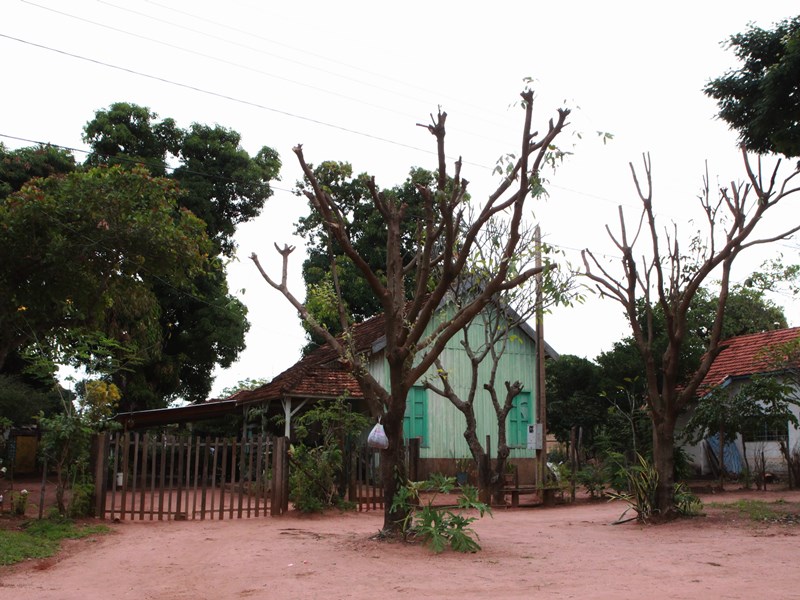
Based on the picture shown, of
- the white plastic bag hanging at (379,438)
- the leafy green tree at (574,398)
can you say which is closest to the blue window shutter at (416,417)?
the leafy green tree at (574,398)

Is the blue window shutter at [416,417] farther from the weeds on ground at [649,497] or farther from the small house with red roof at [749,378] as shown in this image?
the weeds on ground at [649,497]

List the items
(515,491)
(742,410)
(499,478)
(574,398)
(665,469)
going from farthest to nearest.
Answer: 1. (574,398)
2. (742,410)
3. (499,478)
4. (515,491)
5. (665,469)

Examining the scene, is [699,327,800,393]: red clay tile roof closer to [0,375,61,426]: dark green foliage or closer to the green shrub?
the green shrub

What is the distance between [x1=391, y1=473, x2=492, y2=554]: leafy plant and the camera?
9.73 meters

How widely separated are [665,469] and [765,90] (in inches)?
272

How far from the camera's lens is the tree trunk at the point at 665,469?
13.2 meters

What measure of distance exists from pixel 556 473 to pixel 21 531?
43.6 feet

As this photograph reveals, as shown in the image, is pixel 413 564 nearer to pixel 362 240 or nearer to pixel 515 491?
pixel 515 491

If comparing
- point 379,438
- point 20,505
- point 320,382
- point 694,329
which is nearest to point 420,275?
point 379,438

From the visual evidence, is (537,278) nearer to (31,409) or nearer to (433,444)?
(433,444)

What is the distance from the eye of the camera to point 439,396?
925 inches

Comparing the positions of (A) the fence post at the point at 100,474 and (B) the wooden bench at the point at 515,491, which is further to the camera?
(B) the wooden bench at the point at 515,491

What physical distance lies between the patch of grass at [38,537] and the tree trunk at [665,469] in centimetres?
912

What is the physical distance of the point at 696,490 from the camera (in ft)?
69.2
